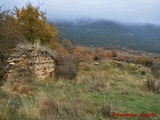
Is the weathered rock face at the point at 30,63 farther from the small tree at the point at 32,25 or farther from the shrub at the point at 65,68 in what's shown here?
the small tree at the point at 32,25

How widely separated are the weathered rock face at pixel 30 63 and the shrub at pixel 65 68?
41cm

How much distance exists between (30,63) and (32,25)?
12190 millimetres

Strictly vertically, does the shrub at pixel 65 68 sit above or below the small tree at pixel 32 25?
below

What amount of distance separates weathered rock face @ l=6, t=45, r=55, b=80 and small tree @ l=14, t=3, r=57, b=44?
666 centimetres

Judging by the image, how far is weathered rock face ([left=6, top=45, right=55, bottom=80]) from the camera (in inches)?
572

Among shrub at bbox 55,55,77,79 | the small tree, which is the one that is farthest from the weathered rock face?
the small tree

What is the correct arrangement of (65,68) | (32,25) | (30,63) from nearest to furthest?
(30,63), (65,68), (32,25)

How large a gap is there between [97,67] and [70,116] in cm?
1913

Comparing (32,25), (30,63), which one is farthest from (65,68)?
(32,25)

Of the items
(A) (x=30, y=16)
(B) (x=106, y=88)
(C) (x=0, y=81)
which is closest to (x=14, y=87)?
(C) (x=0, y=81)

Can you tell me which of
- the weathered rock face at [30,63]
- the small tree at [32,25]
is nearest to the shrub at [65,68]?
the weathered rock face at [30,63]

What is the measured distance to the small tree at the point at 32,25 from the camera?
25.6 metres

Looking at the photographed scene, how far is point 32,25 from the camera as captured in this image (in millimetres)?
27484

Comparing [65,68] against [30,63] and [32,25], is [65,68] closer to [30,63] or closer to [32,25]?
[30,63]
